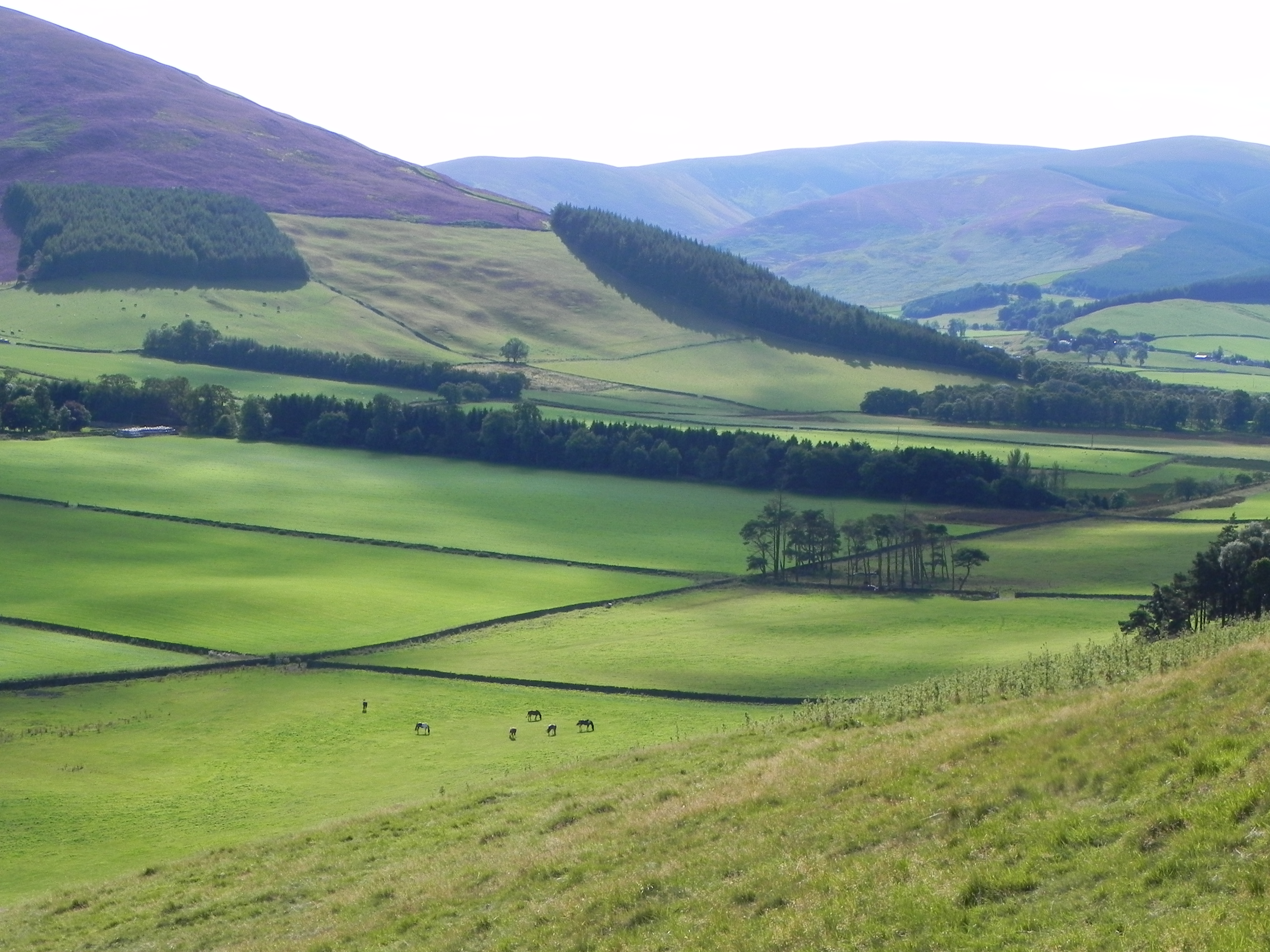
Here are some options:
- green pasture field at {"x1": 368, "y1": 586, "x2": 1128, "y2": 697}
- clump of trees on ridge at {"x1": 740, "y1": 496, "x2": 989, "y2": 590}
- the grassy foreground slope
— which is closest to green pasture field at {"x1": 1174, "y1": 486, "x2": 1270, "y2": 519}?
clump of trees on ridge at {"x1": 740, "y1": 496, "x2": 989, "y2": 590}

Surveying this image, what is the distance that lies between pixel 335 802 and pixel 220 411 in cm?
11377

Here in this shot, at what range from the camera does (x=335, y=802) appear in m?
49.1

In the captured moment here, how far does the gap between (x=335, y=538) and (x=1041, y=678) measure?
262ft

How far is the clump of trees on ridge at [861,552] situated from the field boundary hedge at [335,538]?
24.8ft

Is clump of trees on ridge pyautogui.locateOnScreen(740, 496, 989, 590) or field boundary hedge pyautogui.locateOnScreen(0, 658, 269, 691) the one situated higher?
clump of trees on ridge pyautogui.locateOnScreen(740, 496, 989, 590)

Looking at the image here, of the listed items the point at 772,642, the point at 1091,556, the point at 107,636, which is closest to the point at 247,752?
the point at 107,636

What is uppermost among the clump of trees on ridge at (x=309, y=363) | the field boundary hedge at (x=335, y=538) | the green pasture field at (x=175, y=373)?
the clump of trees on ridge at (x=309, y=363)

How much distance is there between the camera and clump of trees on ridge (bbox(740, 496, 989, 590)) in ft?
323

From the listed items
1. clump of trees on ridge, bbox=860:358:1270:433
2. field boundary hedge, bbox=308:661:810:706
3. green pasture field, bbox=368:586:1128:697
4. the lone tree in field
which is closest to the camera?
field boundary hedge, bbox=308:661:810:706

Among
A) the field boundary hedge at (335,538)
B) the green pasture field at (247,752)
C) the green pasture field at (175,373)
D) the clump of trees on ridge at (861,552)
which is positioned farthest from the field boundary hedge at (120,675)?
the green pasture field at (175,373)

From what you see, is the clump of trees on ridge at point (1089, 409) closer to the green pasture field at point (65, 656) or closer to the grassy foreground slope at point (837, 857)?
the green pasture field at point (65, 656)

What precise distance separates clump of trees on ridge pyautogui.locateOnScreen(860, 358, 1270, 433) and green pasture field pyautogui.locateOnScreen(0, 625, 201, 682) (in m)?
132

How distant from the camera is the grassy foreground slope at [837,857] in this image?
62.2 ft

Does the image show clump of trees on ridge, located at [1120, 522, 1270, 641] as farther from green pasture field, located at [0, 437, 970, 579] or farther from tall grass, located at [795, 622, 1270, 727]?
green pasture field, located at [0, 437, 970, 579]
